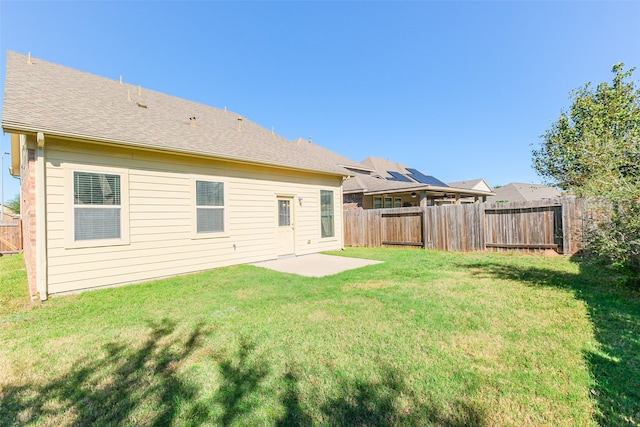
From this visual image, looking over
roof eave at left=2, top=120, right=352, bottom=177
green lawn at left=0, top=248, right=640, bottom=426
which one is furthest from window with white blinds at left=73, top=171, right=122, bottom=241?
green lawn at left=0, top=248, right=640, bottom=426

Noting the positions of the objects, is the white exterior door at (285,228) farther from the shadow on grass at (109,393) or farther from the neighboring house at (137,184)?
the shadow on grass at (109,393)

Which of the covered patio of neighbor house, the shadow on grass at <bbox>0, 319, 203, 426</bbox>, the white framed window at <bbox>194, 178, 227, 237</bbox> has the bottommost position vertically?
the shadow on grass at <bbox>0, 319, 203, 426</bbox>

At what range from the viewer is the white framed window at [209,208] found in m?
7.18

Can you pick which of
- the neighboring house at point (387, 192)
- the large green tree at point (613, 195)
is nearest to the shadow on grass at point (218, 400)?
the large green tree at point (613, 195)

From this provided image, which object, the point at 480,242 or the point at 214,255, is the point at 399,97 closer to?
the point at 480,242

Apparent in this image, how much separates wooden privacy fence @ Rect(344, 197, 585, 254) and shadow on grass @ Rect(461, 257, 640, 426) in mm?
2250

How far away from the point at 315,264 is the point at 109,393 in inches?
235

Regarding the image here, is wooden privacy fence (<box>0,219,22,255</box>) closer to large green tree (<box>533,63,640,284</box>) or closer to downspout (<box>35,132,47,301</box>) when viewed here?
downspout (<box>35,132,47,301</box>)

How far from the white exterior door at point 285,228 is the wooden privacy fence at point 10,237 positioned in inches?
473

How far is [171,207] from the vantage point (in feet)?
22.0

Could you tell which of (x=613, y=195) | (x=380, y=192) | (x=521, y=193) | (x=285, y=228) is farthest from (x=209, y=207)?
(x=521, y=193)

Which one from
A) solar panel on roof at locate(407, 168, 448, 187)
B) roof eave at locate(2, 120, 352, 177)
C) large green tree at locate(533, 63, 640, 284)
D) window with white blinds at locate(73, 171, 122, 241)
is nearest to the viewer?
large green tree at locate(533, 63, 640, 284)

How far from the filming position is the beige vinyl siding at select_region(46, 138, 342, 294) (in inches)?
207

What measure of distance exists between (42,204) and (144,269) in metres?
2.17
